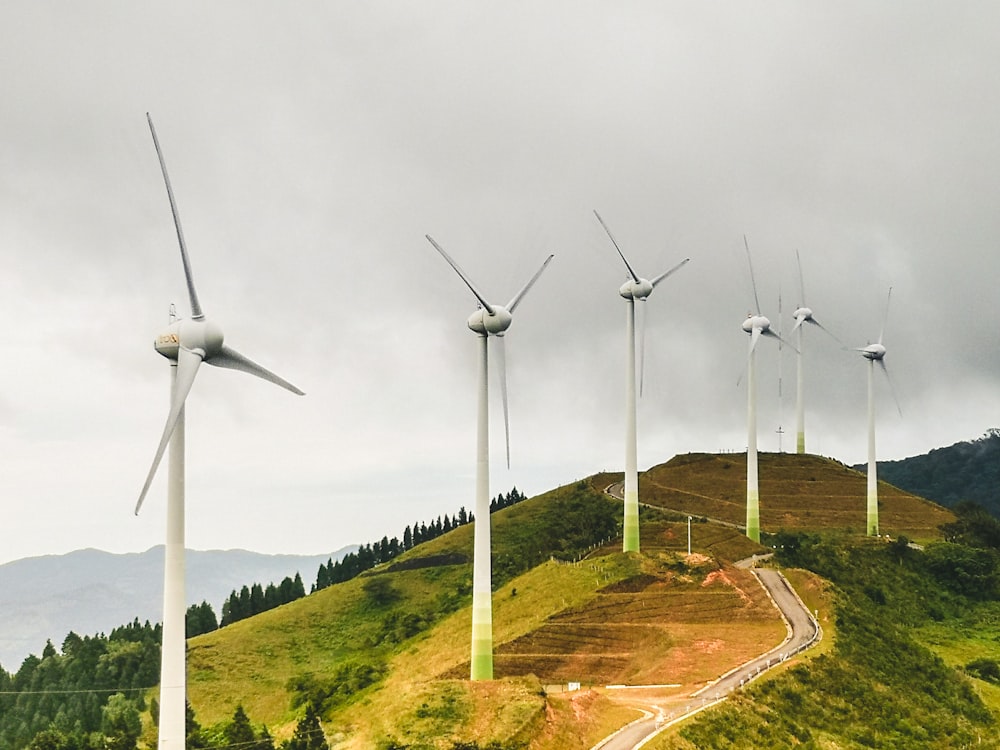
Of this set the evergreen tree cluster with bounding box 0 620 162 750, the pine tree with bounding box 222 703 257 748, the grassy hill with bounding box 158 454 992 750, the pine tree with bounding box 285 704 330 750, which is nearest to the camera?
the grassy hill with bounding box 158 454 992 750

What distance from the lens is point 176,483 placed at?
5394 cm

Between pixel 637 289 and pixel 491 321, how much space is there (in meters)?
37.8

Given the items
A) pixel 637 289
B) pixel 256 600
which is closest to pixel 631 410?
pixel 637 289

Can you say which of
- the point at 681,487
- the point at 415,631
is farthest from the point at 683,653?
the point at 681,487

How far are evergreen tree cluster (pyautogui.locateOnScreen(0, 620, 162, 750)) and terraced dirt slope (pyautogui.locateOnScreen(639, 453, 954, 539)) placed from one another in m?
82.4

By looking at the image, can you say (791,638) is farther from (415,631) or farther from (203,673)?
(203,673)

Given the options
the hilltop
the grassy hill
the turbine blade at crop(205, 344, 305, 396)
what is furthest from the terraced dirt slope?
the turbine blade at crop(205, 344, 305, 396)

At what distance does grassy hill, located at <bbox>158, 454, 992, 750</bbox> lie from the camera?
72.4 m

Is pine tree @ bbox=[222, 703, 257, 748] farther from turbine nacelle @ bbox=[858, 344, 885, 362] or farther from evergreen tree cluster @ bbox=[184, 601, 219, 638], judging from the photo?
turbine nacelle @ bbox=[858, 344, 885, 362]

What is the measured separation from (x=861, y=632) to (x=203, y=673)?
73026 millimetres

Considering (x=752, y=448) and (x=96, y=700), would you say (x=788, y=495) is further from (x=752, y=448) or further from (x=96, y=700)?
(x=96, y=700)

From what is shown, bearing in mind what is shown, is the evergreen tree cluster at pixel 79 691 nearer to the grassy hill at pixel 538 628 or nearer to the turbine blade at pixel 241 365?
the grassy hill at pixel 538 628

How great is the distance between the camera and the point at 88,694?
11862 cm

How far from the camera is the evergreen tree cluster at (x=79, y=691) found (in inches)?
4311
